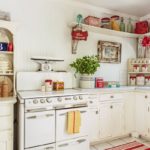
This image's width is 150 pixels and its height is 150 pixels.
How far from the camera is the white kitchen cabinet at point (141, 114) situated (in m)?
3.10

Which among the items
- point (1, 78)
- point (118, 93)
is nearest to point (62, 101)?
point (1, 78)

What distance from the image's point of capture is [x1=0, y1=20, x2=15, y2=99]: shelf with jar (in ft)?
7.89

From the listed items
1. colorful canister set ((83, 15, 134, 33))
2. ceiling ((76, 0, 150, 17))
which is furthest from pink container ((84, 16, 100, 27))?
ceiling ((76, 0, 150, 17))

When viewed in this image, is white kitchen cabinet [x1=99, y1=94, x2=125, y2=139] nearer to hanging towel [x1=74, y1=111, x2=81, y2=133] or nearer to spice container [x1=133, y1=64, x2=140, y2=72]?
hanging towel [x1=74, y1=111, x2=81, y2=133]

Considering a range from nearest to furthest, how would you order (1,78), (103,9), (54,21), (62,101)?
(62,101), (1,78), (54,21), (103,9)

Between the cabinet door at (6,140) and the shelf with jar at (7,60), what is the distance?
1.70 ft

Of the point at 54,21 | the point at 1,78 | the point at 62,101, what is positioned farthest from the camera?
the point at 54,21

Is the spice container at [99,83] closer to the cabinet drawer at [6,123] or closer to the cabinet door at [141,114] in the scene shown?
the cabinet door at [141,114]

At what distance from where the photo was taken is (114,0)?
10.4 feet

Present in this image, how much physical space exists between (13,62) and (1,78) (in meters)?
0.33

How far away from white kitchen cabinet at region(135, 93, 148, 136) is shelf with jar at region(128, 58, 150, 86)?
19.6 inches

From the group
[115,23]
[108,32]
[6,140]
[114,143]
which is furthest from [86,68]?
[6,140]

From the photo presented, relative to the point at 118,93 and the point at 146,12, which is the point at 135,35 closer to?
the point at 146,12

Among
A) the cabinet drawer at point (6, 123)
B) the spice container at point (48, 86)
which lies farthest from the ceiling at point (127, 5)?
the cabinet drawer at point (6, 123)
